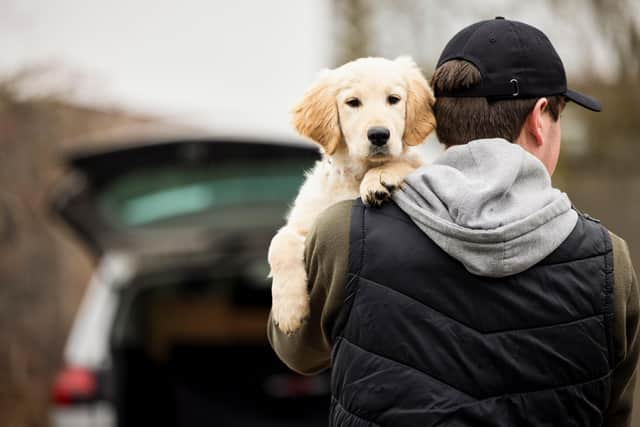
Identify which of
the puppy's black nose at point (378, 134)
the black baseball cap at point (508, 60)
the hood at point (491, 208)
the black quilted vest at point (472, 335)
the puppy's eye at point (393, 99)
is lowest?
the black quilted vest at point (472, 335)

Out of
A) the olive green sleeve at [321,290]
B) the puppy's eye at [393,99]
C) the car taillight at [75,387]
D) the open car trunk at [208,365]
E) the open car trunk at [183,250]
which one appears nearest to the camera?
the olive green sleeve at [321,290]

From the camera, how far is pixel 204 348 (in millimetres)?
7203

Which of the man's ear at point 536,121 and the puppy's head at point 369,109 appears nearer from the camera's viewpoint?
the man's ear at point 536,121

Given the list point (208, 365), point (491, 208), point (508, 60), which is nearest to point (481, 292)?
point (491, 208)

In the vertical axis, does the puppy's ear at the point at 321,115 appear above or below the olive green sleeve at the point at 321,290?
above

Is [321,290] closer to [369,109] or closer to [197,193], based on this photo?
[369,109]

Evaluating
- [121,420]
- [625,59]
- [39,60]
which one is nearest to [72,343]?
[121,420]

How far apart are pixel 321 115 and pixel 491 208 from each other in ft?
1.93

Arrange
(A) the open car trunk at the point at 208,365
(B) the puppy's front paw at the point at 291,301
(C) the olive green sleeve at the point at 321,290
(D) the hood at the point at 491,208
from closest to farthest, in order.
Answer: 1. (D) the hood at the point at 491,208
2. (C) the olive green sleeve at the point at 321,290
3. (B) the puppy's front paw at the point at 291,301
4. (A) the open car trunk at the point at 208,365

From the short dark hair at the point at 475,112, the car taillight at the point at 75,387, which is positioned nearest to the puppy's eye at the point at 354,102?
the short dark hair at the point at 475,112

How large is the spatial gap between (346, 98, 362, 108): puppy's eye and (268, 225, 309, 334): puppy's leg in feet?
1.17

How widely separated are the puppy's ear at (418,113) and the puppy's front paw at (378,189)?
19 centimetres

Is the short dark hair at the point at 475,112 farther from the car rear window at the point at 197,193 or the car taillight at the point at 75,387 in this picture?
the car taillight at the point at 75,387

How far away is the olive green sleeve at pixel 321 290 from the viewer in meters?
2.22
